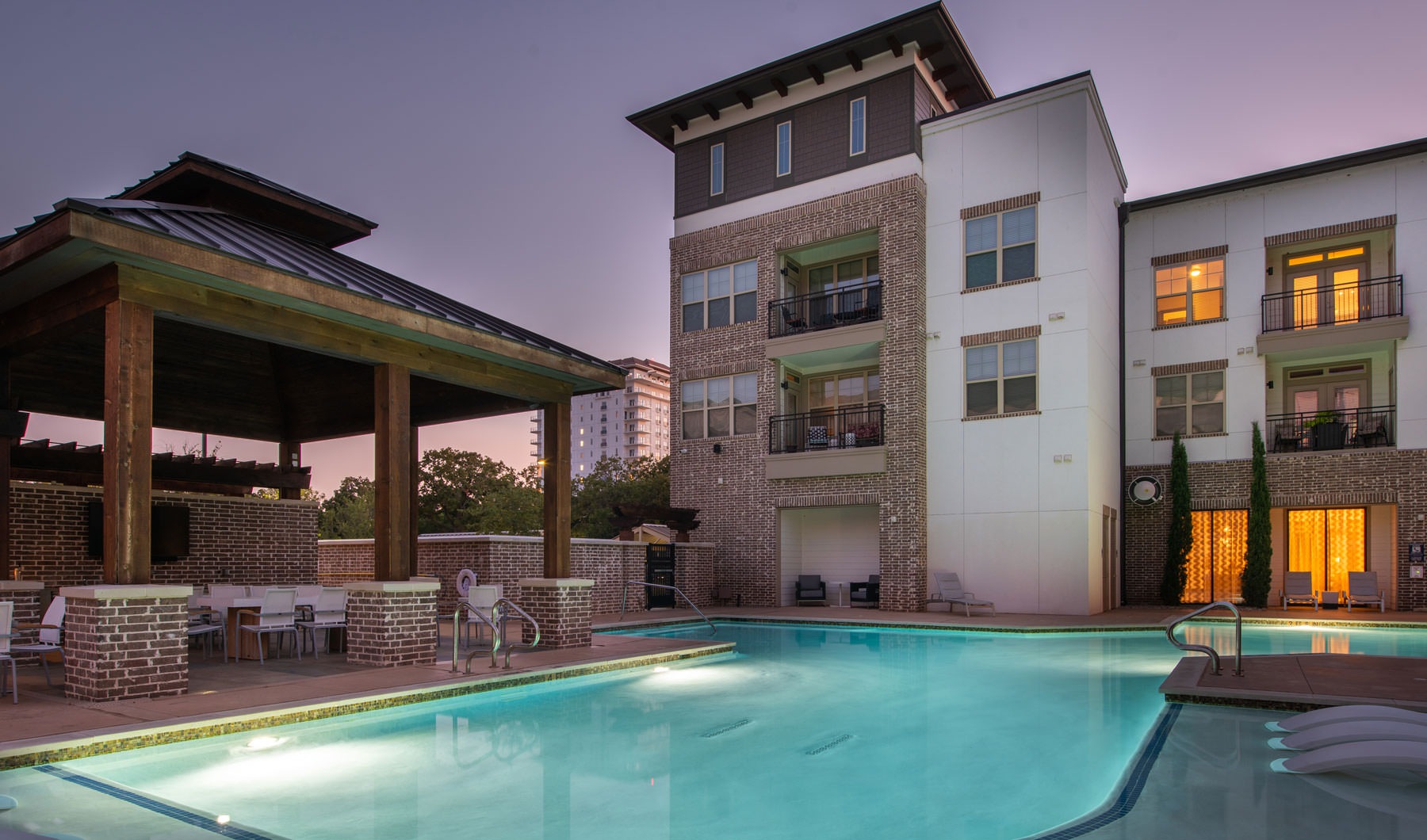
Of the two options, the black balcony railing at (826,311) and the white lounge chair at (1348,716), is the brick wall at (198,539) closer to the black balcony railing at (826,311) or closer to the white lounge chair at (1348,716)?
the black balcony railing at (826,311)

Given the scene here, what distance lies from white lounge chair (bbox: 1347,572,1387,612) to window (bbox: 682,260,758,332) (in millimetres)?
13921

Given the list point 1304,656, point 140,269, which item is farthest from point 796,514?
point 140,269

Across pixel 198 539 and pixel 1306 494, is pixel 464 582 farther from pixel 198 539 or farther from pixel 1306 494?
pixel 1306 494

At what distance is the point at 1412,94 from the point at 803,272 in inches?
602

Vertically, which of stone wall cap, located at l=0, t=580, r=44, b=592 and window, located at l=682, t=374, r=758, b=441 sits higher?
window, located at l=682, t=374, r=758, b=441

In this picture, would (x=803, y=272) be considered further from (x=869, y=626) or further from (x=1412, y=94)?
(x=1412, y=94)

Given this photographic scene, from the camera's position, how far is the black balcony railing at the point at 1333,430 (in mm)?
18359

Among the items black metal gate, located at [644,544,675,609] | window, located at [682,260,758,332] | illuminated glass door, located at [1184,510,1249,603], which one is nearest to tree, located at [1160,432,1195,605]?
illuminated glass door, located at [1184,510,1249,603]

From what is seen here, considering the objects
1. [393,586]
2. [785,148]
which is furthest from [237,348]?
[785,148]

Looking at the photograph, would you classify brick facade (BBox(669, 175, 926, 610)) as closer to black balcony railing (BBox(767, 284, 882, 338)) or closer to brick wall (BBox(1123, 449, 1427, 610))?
black balcony railing (BBox(767, 284, 882, 338))

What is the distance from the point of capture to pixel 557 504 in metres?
11.1

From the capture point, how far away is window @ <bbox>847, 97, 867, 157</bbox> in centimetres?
2019

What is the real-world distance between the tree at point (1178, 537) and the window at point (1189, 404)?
2.14 ft

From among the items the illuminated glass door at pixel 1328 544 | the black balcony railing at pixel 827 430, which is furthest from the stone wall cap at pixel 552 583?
the illuminated glass door at pixel 1328 544
